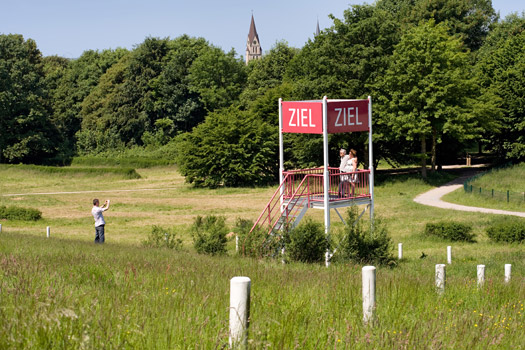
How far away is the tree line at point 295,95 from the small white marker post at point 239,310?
45.4 m

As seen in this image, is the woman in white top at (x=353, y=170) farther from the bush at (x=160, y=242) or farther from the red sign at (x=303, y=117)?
the bush at (x=160, y=242)

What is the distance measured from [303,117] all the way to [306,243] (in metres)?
6.14

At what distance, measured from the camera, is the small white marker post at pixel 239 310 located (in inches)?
→ 173

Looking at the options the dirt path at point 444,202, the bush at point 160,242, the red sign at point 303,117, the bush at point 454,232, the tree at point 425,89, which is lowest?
the bush at point 454,232

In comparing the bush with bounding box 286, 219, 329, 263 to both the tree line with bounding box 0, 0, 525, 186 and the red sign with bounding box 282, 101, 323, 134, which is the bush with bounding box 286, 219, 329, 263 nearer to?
the red sign with bounding box 282, 101, 323, 134

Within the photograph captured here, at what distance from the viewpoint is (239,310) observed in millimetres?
4480

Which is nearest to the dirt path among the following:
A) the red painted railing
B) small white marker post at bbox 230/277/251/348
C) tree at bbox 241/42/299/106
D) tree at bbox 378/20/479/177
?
tree at bbox 378/20/479/177

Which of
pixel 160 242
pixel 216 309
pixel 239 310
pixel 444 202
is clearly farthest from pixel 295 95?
pixel 239 310

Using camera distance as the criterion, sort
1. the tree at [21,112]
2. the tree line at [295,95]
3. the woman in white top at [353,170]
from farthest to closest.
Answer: the tree at [21,112], the tree line at [295,95], the woman in white top at [353,170]

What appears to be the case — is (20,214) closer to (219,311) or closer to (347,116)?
(347,116)

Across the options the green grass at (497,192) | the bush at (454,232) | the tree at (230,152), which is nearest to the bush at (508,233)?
the bush at (454,232)

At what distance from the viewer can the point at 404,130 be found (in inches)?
2010

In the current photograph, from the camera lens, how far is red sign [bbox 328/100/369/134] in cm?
2225

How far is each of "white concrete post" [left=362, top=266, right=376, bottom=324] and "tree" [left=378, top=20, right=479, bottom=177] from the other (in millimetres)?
43838
